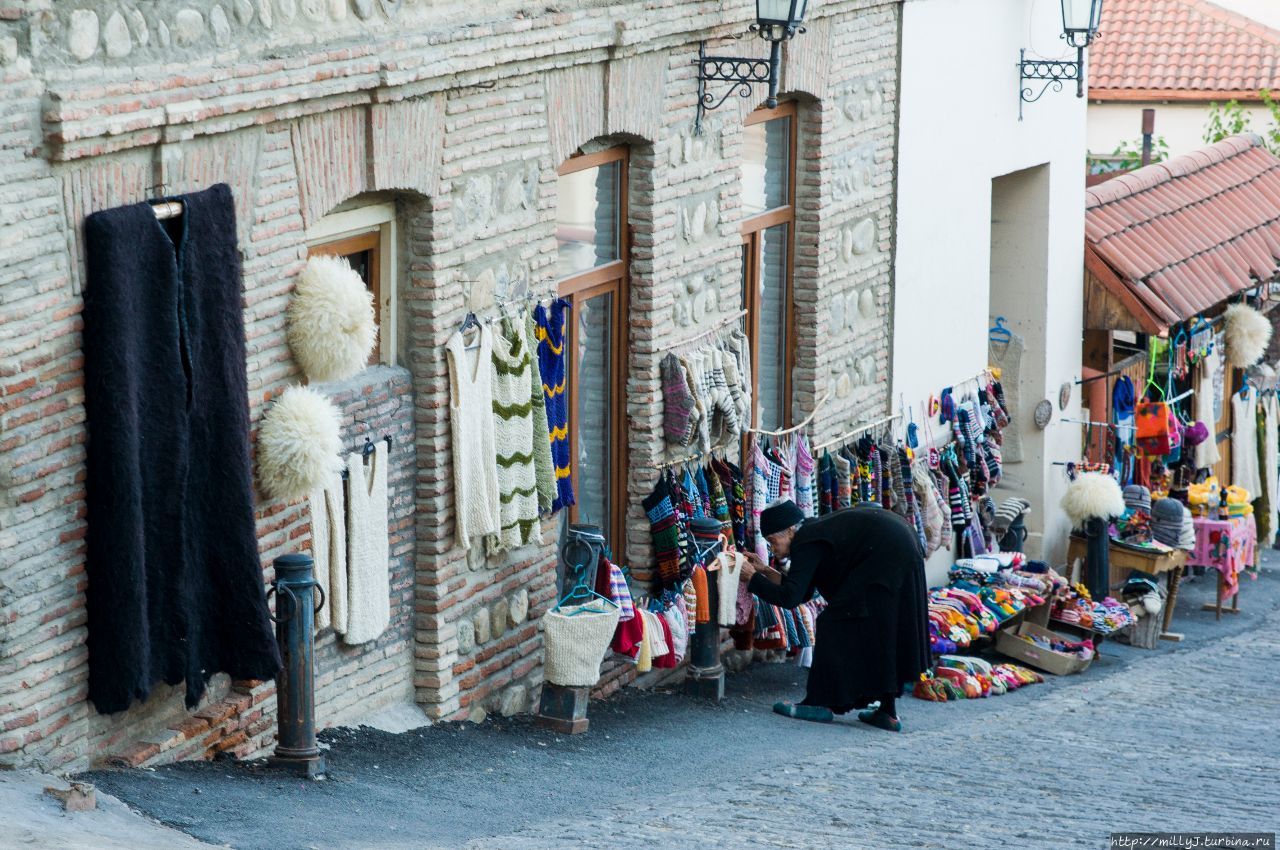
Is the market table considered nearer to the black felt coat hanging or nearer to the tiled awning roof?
the tiled awning roof

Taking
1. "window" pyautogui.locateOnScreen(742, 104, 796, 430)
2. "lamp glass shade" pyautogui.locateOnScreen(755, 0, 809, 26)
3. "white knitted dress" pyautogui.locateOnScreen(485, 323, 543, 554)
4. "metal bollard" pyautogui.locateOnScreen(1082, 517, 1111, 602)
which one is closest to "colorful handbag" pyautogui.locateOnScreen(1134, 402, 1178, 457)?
"metal bollard" pyautogui.locateOnScreen(1082, 517, 1111, 602)

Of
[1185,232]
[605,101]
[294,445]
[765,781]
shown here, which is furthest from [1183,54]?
[294,445]

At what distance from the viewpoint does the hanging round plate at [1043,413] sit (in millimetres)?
15320

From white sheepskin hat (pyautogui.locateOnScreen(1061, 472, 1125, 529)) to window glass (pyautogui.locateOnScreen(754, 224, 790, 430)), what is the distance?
3435 mm

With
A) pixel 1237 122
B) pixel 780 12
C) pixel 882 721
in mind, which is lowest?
pixel 882 721

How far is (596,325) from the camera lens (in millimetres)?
10484

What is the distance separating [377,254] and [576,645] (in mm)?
2060

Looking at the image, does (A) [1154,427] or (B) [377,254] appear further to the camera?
(A) [1154,427]

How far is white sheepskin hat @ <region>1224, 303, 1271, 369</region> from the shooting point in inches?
681

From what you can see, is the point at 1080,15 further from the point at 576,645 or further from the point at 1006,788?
the point at 1006,788

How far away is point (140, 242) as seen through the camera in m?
7.01

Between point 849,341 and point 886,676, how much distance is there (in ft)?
9.86

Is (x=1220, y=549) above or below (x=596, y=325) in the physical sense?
below

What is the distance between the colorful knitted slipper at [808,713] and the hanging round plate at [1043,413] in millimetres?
5471
